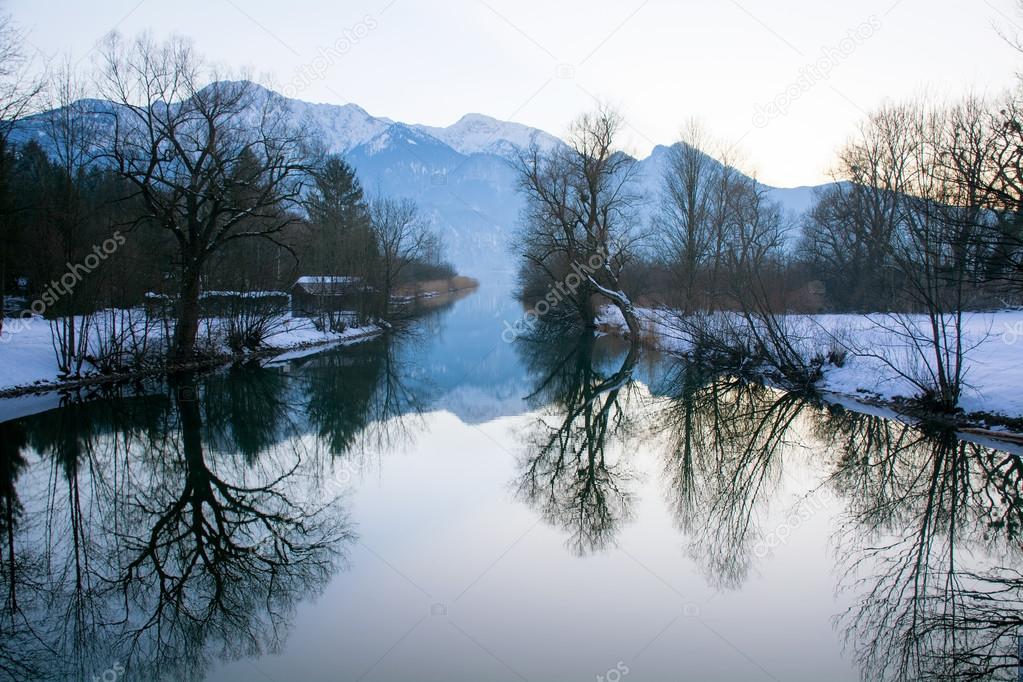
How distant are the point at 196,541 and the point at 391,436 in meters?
6.49

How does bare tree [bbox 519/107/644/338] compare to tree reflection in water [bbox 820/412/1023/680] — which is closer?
tree reflection in water [bbox 820/412/1023/680]

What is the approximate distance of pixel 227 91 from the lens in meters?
23.0

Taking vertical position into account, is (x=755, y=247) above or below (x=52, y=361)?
above

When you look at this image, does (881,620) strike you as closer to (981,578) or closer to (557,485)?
(981,578)

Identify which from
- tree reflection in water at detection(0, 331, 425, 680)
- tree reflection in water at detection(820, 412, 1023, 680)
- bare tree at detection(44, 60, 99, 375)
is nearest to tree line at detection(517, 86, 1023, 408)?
tree reflection in water at detection(820, 412, 1023, 680)

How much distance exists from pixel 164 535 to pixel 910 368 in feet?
55.0

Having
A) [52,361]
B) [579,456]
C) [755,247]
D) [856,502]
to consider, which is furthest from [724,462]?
[52,361]

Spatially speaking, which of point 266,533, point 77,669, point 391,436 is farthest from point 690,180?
point 77,669

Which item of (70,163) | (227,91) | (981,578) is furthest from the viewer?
(227,91)

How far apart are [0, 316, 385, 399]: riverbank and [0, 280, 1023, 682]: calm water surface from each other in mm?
3302

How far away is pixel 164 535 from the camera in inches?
342

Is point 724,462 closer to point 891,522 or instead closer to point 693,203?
point 891,522

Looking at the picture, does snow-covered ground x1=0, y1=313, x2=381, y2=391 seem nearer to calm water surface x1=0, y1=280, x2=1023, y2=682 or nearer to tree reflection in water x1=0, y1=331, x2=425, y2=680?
tree reflection in water x1=0, y1=331, x2=425, y2=680

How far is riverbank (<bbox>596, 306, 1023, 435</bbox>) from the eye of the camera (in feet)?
46.5
